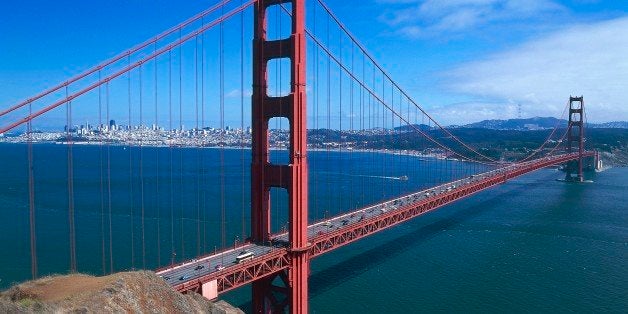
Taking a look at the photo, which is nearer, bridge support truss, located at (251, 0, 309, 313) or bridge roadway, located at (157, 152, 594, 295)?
bridge roadway, located at (157, 152, 594, 295)

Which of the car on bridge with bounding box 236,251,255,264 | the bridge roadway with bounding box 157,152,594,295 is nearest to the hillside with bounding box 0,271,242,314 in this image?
the bridge roadway with bounding box 157,152,594,295

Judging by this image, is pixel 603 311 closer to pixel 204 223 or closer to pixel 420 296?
pixel 420 296

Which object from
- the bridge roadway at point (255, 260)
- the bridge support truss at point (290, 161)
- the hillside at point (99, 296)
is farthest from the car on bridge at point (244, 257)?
the hillside at point (99, 296)

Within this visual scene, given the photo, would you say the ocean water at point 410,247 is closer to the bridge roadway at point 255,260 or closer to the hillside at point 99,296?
the bridge roadway at point 255,260

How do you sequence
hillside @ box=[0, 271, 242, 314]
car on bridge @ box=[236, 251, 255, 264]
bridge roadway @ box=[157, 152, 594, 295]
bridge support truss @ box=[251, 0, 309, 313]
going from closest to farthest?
hillside @ box=[0, 271, 242, 314], bridge roadway @ box=[157, 152, 594, 295], car on bridge @ box=[236, 251, 255, 264], bridge support truss @ box=[251, 0, 309, 313]

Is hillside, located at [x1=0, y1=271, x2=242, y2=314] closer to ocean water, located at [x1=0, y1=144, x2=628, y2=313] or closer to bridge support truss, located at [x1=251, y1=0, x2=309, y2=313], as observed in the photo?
ocean water, located at [x1=0, y1=144, x2=628, y2=313]

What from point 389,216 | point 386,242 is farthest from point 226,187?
point 389,216
